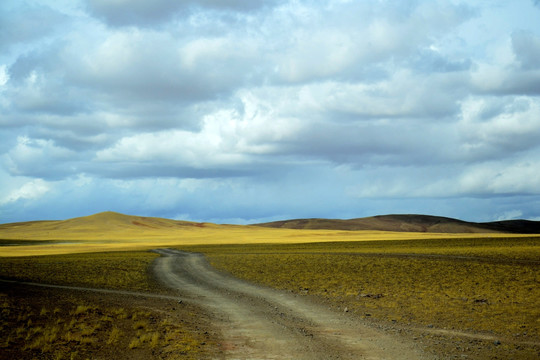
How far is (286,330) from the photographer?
52.4 ft

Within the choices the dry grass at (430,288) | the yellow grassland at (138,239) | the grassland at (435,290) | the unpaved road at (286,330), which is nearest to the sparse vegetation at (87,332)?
the unpaved road at (286,330)

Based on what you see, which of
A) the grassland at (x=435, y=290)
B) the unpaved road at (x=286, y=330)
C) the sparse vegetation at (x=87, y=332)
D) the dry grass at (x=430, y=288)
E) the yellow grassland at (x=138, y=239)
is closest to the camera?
the unpaved road at (x=286, y=330)

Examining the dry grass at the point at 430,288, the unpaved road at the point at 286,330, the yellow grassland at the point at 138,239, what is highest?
the unpaved road at the point at 286,330

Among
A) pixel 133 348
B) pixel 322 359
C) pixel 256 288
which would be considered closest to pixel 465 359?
pixel 322 359

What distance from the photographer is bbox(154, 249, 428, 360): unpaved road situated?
13.1 m

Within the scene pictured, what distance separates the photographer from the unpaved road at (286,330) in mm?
13062

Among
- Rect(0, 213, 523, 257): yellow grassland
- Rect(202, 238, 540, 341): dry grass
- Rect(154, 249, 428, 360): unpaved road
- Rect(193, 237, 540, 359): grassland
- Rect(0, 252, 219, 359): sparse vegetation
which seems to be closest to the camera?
Rect(154, 249, 428, 360): unpaved road

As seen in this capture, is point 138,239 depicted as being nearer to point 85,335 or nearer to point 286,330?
point 85,335

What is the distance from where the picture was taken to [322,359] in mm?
12367

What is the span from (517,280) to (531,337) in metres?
16.2

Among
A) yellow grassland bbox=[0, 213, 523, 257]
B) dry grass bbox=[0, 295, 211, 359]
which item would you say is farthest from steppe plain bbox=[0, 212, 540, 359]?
yellow grassland bbox=[0, 213, 523, 257]

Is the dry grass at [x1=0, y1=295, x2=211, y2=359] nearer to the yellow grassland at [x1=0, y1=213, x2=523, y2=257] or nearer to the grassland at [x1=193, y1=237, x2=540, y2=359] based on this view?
the grassland at [x1=193, y1=237, x2=540, y2=359]

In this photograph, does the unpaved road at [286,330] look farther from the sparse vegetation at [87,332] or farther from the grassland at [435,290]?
the grassland at [435,290]

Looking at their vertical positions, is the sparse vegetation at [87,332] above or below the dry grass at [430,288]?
above
